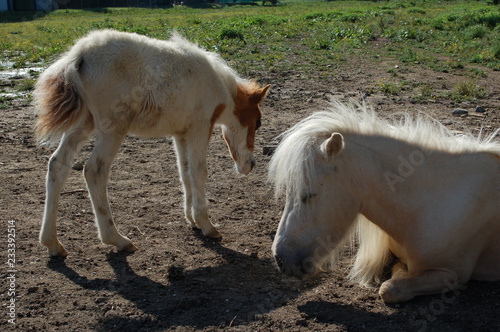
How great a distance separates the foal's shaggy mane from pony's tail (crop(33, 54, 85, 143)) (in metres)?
1.96

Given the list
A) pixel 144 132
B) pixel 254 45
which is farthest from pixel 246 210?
pixel 254 45

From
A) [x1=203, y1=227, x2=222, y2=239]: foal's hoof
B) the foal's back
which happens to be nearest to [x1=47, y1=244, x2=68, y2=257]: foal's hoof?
the foal's back

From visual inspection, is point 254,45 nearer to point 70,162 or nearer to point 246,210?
point 246,210

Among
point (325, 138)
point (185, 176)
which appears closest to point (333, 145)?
point (325, 138)

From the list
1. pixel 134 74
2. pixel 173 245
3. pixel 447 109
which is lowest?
pixel 173 245

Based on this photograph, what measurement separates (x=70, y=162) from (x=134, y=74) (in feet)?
3.44

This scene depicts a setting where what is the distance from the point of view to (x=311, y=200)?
3998 millimetres

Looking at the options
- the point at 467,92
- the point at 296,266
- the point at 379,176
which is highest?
the point at 379,176

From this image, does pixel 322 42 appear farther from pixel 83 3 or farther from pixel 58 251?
pixel 83 3

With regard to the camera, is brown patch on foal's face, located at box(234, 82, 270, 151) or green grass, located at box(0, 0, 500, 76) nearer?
brown patch on foal's face, located at box(234, 82, 270, 151)

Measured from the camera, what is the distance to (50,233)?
16.3 ft

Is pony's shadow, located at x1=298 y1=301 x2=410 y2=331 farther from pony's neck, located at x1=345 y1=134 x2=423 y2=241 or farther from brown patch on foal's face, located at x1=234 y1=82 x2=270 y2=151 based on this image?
brown patch on foal's face, located at x1=234 y1=82 x2=270 y2=151

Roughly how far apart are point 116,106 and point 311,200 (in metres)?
2.13

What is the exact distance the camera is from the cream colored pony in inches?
157
